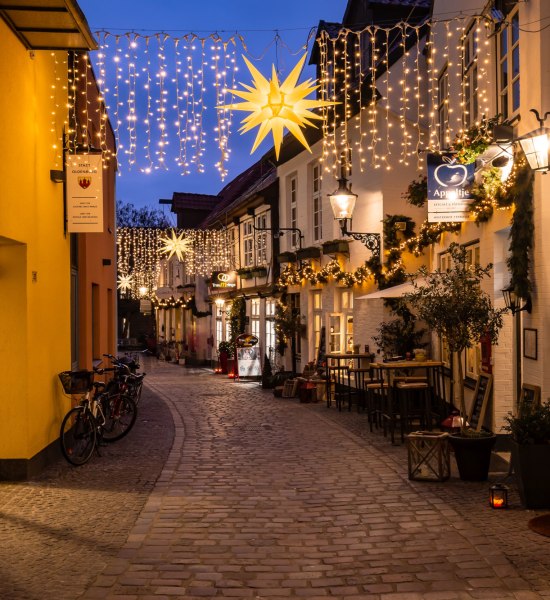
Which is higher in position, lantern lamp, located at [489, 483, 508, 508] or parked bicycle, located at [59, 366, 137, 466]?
parked bicycle, located at [59, 366, 137, 466]

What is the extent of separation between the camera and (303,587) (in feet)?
16.4

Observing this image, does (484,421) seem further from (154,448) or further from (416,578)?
(416,578)

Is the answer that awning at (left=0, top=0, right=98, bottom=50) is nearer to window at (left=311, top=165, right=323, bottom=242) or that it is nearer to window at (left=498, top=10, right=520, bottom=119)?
window at (left=498, top=10, right=520, bottom=119)

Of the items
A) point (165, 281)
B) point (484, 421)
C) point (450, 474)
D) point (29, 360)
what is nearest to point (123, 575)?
point (29, 360)

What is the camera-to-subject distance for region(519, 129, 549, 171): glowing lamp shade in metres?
7.40

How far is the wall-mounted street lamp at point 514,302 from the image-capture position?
846cm

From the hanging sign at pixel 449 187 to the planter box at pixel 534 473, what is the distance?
4229 mm

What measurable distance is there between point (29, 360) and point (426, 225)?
24.4 feet

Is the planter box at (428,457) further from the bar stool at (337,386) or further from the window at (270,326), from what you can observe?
the window at (270,326)

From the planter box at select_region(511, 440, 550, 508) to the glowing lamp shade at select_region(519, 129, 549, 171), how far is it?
9.13 ft

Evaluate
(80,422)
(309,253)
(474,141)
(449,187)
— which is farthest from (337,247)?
(80,422)

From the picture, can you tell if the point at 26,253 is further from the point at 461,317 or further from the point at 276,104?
the point at 461,317

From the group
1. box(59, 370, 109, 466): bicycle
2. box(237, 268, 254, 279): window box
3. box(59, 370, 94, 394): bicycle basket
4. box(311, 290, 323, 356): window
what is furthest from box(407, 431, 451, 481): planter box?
box(237, 268, 254, 279): window box

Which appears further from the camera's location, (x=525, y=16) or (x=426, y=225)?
(x=426, y=225)
